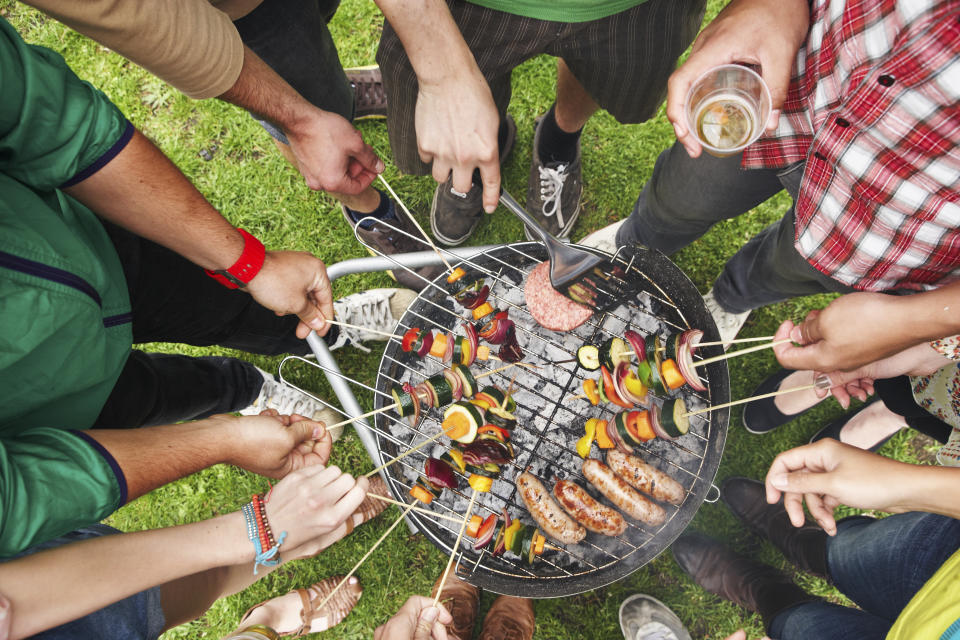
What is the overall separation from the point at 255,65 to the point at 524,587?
7.76 ft

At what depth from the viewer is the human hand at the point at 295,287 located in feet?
6.81

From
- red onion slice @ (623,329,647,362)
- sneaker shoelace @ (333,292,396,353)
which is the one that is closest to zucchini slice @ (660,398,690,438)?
red onion slice @ (623,329,647,362)

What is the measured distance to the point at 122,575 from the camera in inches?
59.3

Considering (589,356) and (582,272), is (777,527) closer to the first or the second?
(589,356)

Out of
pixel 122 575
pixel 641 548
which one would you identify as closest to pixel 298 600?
pixel 122 575

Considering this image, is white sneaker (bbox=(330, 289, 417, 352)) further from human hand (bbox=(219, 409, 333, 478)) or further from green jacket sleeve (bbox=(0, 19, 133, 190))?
green jacket sleeve (bbox=(0, 19, 133, 190))

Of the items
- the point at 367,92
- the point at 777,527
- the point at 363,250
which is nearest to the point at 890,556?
the point at 777,527

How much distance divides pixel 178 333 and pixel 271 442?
763 mm

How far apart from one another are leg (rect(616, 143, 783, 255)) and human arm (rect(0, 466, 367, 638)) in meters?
1.85

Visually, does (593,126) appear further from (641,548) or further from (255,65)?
Result: (641,548)

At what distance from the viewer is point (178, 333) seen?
2.29 m

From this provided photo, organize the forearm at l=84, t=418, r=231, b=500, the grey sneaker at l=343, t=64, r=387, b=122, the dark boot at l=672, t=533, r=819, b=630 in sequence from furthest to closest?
1. the grey sneaker at l=343, t=64, r=387, b=122
2. the dark boot at l=672, t=533, r=819, b=630
3. the forearm at l=84, t=418, r=231, b=500

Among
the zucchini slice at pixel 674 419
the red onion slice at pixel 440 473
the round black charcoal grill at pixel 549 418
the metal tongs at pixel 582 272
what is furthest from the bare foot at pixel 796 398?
the red onion slice at pixel 440 473

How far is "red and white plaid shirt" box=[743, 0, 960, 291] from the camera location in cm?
137
